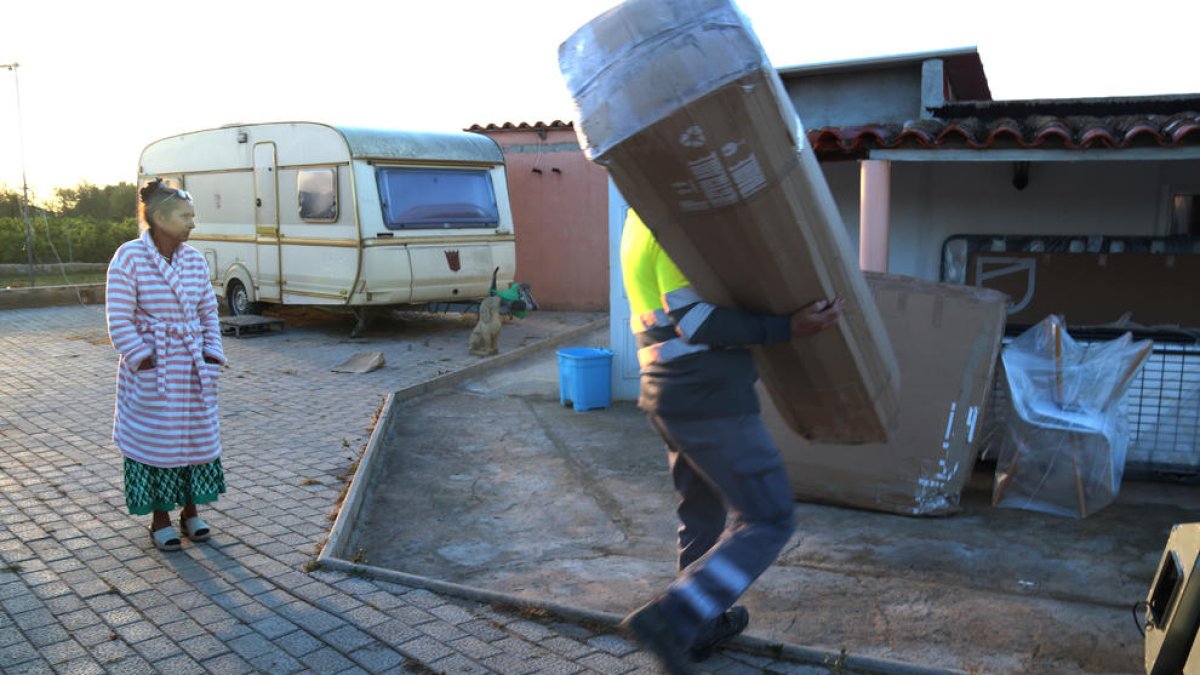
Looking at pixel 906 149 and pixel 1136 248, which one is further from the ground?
pixel 906 149

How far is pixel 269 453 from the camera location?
6.53 metres

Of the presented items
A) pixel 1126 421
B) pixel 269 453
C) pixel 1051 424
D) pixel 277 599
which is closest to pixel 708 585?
pixel 277 599

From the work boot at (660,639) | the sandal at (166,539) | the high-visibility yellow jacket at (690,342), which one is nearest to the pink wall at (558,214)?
the sandal at (166,539)

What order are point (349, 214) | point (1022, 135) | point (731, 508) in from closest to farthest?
point (731, 508) < point (1022, 135) < point (349, 214)

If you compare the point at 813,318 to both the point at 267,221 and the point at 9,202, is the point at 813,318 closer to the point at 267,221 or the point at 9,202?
the point at 267,221

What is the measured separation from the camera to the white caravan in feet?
37.8

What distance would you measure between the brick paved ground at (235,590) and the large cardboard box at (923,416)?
6.96 feet

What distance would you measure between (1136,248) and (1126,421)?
2188mm

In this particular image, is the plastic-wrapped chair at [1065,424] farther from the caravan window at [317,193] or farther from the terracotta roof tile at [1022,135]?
the caravan window at [317,193]

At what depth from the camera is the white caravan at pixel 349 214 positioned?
11508mm

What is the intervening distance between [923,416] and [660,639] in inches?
115

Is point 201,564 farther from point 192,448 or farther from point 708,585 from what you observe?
point 708,585

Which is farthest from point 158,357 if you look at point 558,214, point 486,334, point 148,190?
point 558,214

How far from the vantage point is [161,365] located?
14.5ft
